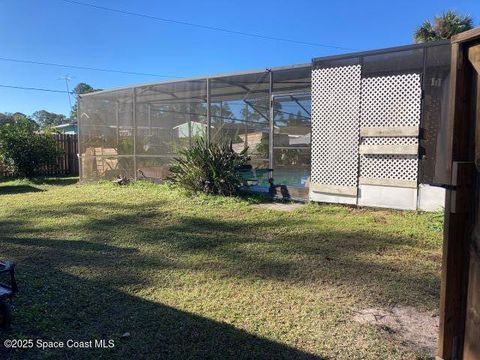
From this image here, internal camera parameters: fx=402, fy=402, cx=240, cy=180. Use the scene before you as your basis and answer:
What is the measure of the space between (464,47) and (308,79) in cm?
724

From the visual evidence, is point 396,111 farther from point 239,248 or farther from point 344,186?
point 239,248

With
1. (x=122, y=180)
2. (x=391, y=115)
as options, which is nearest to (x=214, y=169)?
(x=391, y=115)

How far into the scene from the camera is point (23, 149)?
46.4 ft

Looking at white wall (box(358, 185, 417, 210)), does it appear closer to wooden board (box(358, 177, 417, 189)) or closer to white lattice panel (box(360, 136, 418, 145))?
wooden board (box(358, 177, 417, 189))

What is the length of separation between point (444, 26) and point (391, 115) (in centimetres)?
930

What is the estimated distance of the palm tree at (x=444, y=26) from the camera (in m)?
14.2

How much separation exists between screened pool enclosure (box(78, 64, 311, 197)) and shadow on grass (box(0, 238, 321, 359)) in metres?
5.54

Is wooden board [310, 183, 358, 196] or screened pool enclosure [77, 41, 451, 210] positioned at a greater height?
screened pool enclosure [77, 41, 451, 210]

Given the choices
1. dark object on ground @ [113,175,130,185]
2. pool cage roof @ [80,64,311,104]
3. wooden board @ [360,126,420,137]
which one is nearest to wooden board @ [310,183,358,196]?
wooden board @ [360,126,420,137]

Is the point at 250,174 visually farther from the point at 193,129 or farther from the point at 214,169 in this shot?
the point at 193,129

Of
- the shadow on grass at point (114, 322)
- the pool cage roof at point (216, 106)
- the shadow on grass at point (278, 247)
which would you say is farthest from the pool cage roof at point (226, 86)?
the shadow on grass at point (114, 322)

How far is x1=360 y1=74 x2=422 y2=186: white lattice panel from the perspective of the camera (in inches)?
285

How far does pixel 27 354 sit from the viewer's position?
8.67 ft

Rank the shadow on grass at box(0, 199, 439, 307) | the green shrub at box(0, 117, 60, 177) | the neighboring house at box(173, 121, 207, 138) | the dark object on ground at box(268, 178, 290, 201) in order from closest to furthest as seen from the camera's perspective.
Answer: the shadow on grass at box(0, 199, 439, 307), the dark object on ground at box(268, 178, 290, 201), the neighboring house at box(173, 121, 207, 138), the green shrub at box(0, 117, 60, 177)
